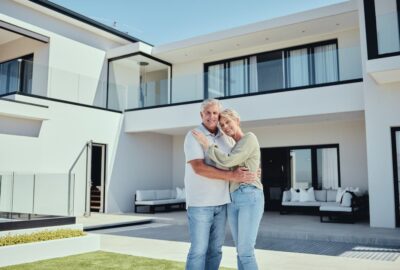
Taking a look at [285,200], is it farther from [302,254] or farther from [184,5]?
[184,5]

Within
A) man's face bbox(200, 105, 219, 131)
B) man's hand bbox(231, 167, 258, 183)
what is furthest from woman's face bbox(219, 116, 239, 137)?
man's hand bbox(231, 167, 258, 183)

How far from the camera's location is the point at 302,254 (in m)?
6.45

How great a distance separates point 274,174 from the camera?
13664 millimetres

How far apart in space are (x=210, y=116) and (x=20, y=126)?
→ 9.47 meters

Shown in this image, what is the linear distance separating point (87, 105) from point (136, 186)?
3.56 meters

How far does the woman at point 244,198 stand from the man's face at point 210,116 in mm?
165

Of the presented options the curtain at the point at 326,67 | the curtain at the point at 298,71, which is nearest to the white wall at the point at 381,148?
the curtain at the point at 326,67

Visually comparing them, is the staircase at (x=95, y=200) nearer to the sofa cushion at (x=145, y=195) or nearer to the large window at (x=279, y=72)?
the sofa cushion at (x=145, y=195)

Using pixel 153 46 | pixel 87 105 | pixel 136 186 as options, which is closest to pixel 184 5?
pixel 153 46

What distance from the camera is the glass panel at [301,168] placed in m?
12.8

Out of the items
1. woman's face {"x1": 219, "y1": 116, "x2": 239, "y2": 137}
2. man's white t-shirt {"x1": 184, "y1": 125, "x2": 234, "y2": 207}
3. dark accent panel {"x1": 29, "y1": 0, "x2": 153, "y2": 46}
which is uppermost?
dark accent panel {"x1": 29, "y1": 0, "x2": 153, "y2": 46}

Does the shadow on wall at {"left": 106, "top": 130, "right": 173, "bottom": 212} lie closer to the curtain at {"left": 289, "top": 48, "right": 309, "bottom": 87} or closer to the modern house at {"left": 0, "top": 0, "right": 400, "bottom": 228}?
the modern house at {"left": 0, "top": 0, "right": 400, "bottom": 228}

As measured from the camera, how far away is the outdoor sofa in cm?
979

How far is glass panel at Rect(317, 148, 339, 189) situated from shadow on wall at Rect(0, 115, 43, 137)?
8863mm
